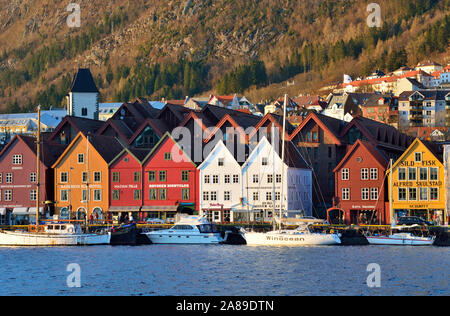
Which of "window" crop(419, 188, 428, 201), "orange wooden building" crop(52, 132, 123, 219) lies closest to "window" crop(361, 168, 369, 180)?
"window" crop(419, 188, 428, 201)

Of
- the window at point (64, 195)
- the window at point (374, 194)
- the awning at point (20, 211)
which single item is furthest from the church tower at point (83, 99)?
the window at point (374, 194)

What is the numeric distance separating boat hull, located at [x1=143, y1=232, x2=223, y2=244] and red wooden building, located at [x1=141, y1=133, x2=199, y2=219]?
1591cm

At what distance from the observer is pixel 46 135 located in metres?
136

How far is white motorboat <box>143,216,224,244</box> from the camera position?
9144 cm

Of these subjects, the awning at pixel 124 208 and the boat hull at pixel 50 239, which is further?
the awning at pixel 124 208

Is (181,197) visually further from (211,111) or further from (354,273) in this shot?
(354,273)

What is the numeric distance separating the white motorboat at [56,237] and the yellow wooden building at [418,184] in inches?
1342

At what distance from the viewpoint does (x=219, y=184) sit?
10769cm

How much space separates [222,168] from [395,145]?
26979 mm

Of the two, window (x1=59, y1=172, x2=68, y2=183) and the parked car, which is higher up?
window (x1=59, y1=172, x2=68, y2=183)

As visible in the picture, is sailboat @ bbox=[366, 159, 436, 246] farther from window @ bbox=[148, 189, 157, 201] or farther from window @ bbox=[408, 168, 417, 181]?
window @ bbox=[148, 189, 157, 201]

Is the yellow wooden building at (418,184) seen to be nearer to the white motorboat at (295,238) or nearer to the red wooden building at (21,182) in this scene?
the white motorboat at (295,238)

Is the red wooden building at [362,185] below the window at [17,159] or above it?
below

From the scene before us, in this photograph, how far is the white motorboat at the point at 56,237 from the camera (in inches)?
3573
